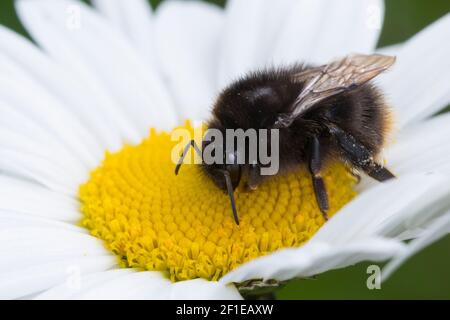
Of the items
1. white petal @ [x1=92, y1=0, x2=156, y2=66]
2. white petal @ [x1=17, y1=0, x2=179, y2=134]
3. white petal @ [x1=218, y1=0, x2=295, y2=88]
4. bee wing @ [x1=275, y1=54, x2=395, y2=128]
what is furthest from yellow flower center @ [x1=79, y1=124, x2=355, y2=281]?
white petal @ [x1=92, y1=0, x2=156, y2=66]

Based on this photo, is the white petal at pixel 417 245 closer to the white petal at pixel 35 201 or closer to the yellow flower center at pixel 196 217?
the yellow flower center at pixel 196 217

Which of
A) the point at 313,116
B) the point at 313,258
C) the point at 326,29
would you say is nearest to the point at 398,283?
the point at 326,29

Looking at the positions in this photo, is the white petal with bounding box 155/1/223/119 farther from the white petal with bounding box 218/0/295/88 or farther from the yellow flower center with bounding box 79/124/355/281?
the yellow flower center with bounding box 79/124/355/281

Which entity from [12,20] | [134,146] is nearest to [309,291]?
[134,146]

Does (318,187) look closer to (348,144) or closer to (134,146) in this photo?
(348,144)

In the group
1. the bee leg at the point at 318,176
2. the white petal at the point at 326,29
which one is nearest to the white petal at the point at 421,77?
the white petal at the point at 326,29
